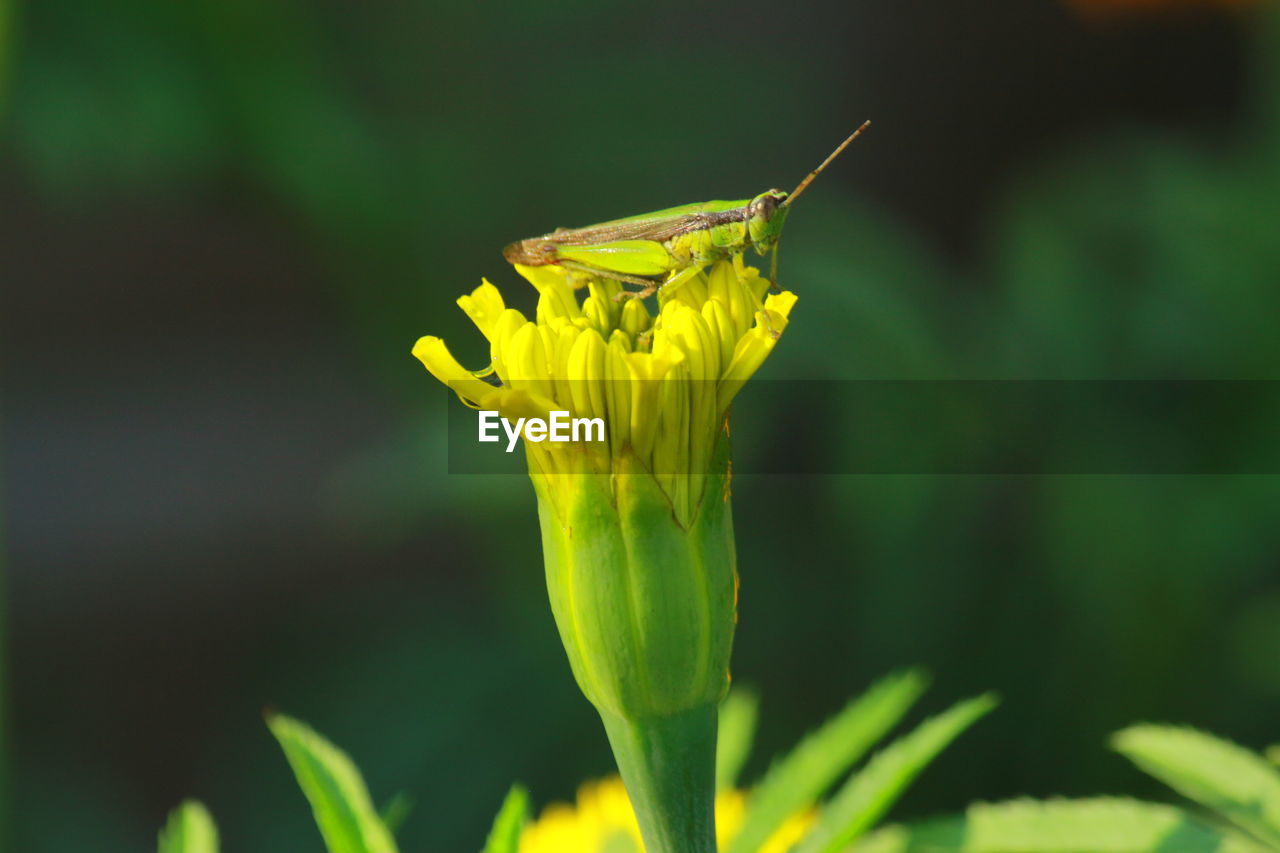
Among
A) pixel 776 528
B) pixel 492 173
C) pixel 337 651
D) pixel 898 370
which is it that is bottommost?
pixel 337 651

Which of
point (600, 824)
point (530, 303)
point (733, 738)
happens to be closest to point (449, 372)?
point (733, 738)

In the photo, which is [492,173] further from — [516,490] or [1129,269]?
[1129,269]

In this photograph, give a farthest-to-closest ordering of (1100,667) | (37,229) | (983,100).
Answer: (37,229)
(983,100)
(1100,667)

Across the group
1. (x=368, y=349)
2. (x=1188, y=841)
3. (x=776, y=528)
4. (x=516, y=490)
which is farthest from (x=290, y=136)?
(x=1188, y=841)

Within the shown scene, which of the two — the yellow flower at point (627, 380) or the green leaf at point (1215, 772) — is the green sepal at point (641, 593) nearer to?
the yellow flower at point (627, 380)

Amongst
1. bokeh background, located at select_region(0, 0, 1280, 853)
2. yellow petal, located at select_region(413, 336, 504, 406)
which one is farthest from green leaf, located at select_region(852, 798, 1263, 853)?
bokeh background, located at select_region(0, 0, 1280, 853)

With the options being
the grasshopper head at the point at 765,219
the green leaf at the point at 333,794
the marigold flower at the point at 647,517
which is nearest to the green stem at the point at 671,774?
the marigold flower at the point at 647,517

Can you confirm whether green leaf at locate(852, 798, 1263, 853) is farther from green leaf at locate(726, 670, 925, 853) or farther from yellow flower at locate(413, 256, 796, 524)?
yellow flower at locate(413, 256, 796, 524)

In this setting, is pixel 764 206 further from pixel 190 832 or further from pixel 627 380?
pixel 190 832
